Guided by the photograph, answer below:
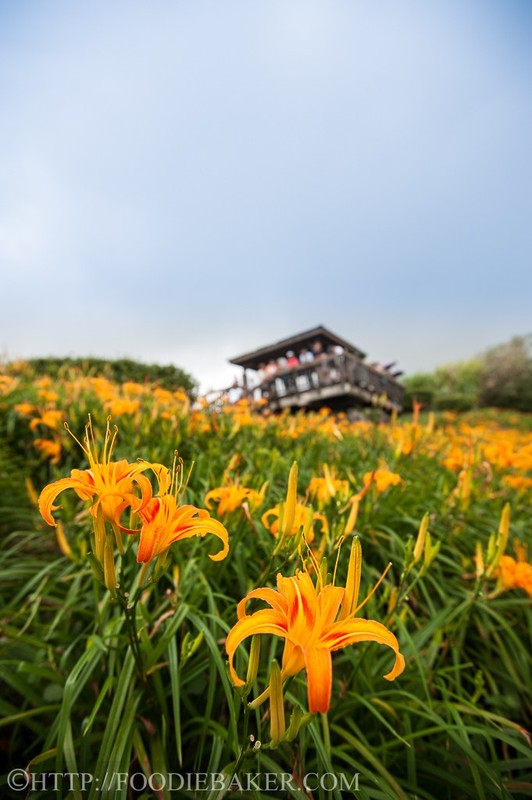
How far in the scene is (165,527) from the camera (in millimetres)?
608

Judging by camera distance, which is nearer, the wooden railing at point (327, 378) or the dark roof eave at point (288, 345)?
the wooden railing at point (327, 378)

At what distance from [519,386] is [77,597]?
26.6 meters

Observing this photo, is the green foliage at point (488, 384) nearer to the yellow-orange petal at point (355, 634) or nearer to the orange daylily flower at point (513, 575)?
the orange daylily flower at point (513, 575)

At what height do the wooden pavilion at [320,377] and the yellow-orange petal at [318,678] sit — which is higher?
the wooden pavilion at [320,377]

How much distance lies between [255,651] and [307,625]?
10cm

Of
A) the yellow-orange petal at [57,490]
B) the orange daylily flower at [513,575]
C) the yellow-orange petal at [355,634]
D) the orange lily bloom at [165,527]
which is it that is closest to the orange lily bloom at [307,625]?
the yellow-orange petal at [355,634]

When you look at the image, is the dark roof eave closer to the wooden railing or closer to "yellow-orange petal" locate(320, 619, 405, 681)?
the wooden railing

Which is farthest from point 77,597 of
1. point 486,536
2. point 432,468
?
point 432,468

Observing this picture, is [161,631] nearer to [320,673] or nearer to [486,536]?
[320,673]

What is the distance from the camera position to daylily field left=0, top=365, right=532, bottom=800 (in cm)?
59

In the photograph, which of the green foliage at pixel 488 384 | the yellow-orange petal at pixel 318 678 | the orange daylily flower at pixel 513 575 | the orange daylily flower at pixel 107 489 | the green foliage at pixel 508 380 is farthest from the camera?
the green foliage at pixel 508 380

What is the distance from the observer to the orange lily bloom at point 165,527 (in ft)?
1.94

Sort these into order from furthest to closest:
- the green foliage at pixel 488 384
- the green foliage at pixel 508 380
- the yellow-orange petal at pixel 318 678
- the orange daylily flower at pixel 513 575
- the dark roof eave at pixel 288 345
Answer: the green foliage at pixel 508 380, the green foliage at pixel 488 384, the dark roof eave at pixel 288 345, the orange daylily flower at pixel 513 575, the yellow-orange petal at pixel 318 678

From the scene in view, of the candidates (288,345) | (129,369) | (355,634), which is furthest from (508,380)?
(355,634)
